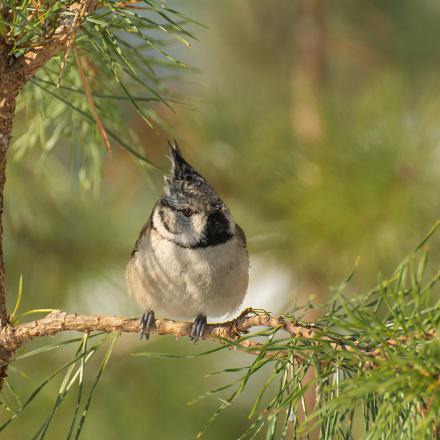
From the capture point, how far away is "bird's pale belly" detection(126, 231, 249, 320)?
1.97 m

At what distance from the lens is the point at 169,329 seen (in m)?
1.33

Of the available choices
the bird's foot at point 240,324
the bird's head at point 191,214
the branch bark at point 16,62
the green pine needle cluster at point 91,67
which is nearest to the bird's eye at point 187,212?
the bird's head at point 191,214

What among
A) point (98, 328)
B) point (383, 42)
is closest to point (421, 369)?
point (98, 328)

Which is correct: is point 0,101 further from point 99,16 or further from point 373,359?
point 373,359

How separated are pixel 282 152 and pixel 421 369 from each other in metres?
1.63

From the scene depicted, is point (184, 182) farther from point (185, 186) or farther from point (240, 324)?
point (240, 324)

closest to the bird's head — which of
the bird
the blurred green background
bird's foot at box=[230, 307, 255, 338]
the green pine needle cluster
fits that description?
the bird

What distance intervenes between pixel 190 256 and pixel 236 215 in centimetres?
64

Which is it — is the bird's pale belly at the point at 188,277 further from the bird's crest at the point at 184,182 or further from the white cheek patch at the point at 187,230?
the bird's crest at the point at 184,182

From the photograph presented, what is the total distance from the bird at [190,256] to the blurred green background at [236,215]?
0.39m

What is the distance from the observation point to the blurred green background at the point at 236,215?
2.28 meters

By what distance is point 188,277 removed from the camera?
6.45ft

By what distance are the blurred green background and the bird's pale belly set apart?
1.26ft

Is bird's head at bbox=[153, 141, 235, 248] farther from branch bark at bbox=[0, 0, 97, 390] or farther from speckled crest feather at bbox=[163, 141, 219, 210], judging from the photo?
branch bark at bbox=[0, 0, 97, 390]
